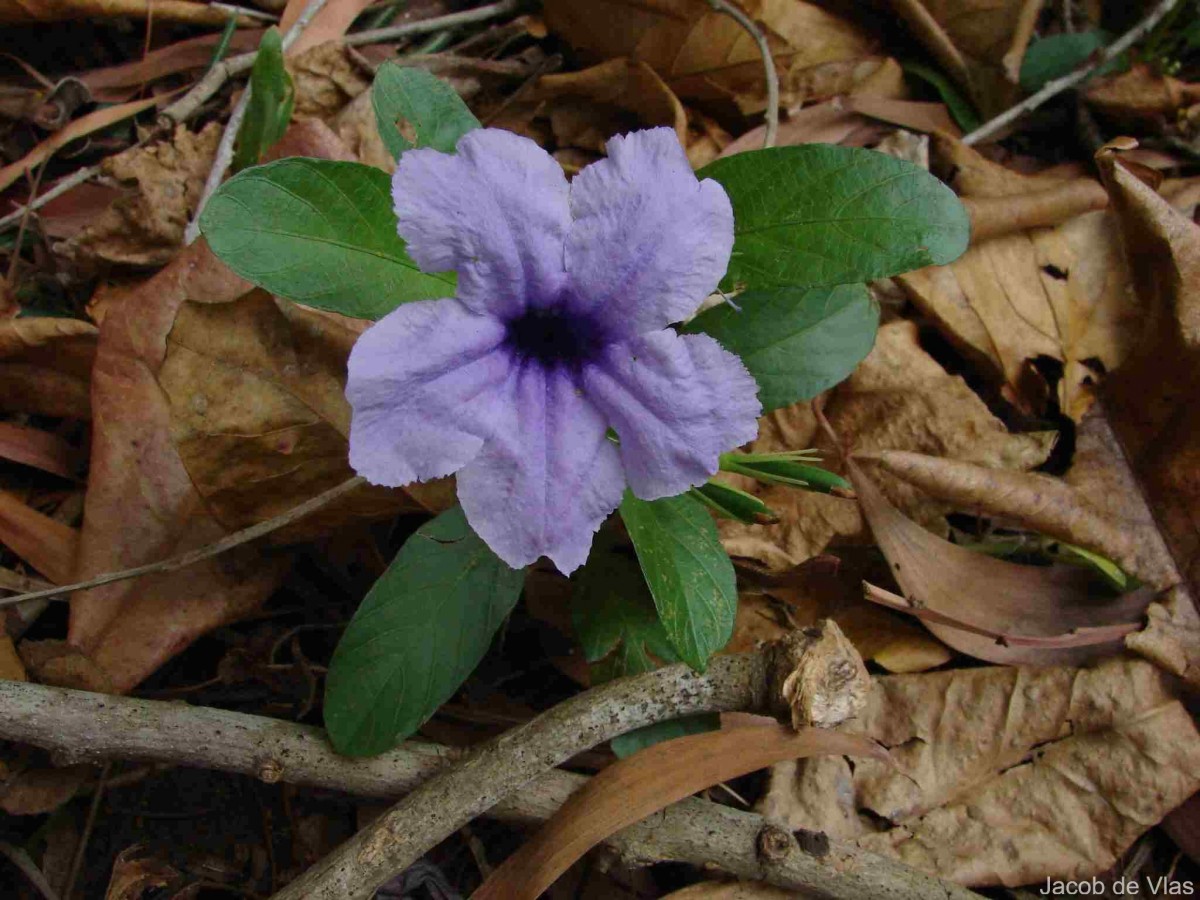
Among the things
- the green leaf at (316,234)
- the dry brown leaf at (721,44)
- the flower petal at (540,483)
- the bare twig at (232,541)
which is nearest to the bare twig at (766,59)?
the dry brown leaf at (721,44)

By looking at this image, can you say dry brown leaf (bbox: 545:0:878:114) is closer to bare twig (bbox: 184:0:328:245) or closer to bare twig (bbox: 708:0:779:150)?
bare twig (bbox: 708:0:779:150)

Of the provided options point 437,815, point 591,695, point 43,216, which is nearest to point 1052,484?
point 591,695

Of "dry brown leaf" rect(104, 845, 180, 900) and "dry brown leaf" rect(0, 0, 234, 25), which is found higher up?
"dry brown leaf" rect(0, 0, 234, 25)

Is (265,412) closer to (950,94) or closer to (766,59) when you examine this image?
(766,59)

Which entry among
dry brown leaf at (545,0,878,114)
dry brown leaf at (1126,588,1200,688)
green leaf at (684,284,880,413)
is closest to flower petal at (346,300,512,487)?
green leaf at (684,284,880,413)

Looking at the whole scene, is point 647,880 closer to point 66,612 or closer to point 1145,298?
point 66,612

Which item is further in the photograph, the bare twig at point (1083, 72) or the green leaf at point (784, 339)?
the bare twig at point (1083, 72)

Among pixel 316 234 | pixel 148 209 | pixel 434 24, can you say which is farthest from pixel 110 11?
pixel 316 234

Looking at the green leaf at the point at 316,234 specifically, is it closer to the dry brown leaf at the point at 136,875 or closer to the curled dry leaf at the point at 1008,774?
the dry brown leaf at the point at 136,875
